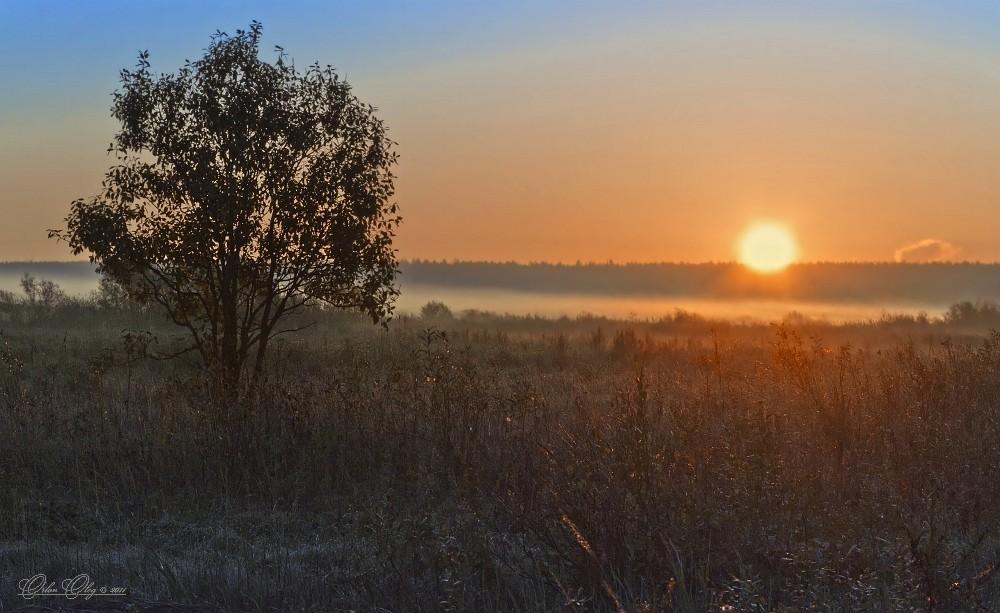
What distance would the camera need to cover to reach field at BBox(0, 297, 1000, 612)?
6215 mm

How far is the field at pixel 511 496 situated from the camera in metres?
6.21

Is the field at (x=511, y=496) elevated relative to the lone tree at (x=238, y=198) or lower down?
lower down

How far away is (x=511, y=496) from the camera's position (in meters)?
7.56

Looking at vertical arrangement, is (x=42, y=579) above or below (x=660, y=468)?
below

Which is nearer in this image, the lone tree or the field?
the field

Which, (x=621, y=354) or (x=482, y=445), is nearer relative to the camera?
(x=482, y=445)

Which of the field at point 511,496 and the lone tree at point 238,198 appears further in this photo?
the lone tree at point 238,198

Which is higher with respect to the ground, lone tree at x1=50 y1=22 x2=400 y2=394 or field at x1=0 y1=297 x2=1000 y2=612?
lone tree at x1=50 y1=22 x2=400 y2=394

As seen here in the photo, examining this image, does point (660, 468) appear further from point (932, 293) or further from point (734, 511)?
point (932, 293)

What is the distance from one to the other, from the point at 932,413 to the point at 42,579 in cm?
913

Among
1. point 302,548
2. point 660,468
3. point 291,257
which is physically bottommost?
point 302,548

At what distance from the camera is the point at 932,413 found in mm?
10820

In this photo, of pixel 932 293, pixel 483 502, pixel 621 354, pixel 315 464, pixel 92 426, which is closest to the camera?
pixel 483 502

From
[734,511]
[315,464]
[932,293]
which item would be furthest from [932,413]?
[932,293]
